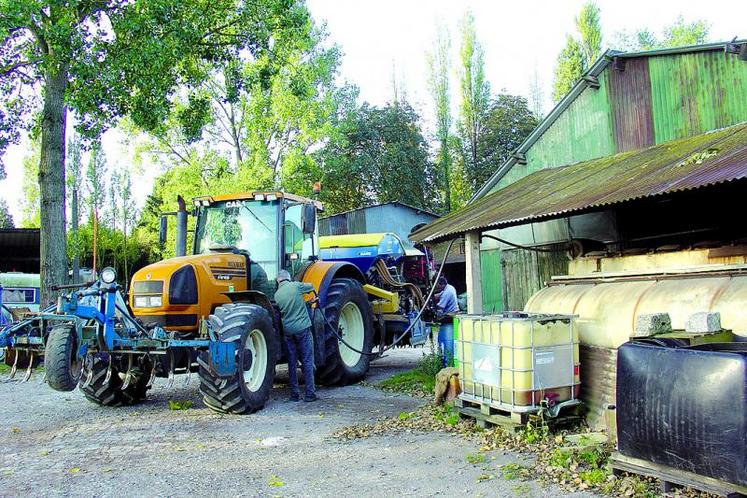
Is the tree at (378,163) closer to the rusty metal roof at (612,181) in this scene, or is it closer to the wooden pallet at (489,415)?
the rusty metal roof at (612,181)

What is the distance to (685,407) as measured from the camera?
14.9ft

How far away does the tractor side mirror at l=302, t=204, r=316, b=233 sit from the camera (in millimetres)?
9477

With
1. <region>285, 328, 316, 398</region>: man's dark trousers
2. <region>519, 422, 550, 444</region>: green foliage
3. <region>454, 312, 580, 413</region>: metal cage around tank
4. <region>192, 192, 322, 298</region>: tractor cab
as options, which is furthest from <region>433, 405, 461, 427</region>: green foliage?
<region>192, 192, 322, 298</region>: tractor cab

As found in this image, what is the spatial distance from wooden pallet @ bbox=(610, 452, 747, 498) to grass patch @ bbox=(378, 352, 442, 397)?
14.3ft

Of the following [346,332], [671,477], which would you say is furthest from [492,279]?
[671,477]

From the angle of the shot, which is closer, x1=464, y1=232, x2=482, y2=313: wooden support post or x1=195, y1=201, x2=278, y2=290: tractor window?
x1=195, y1=201, x2=278, y2=290: tractor window

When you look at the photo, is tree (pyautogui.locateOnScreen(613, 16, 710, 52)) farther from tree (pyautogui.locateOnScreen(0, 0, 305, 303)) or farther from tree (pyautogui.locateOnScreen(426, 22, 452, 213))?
tree (pyautogui.locateOnScreen(0, 0, 305, 303))

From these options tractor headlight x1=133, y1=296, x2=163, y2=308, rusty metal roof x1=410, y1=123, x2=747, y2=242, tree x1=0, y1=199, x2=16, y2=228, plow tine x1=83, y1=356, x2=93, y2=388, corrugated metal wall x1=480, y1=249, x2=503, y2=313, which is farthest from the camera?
tree x1=0, y1=199, x2=16, y2=228

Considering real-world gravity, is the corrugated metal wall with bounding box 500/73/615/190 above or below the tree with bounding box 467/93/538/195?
below

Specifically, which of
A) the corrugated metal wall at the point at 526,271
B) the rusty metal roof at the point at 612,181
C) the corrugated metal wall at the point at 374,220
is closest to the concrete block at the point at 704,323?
the rusty metal roof at the point at 612,181

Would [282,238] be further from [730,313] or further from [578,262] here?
[730,313]

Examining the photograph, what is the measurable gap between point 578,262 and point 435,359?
269 cm

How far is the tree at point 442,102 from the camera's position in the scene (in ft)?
134

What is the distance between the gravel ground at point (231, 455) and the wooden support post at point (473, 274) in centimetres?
183
